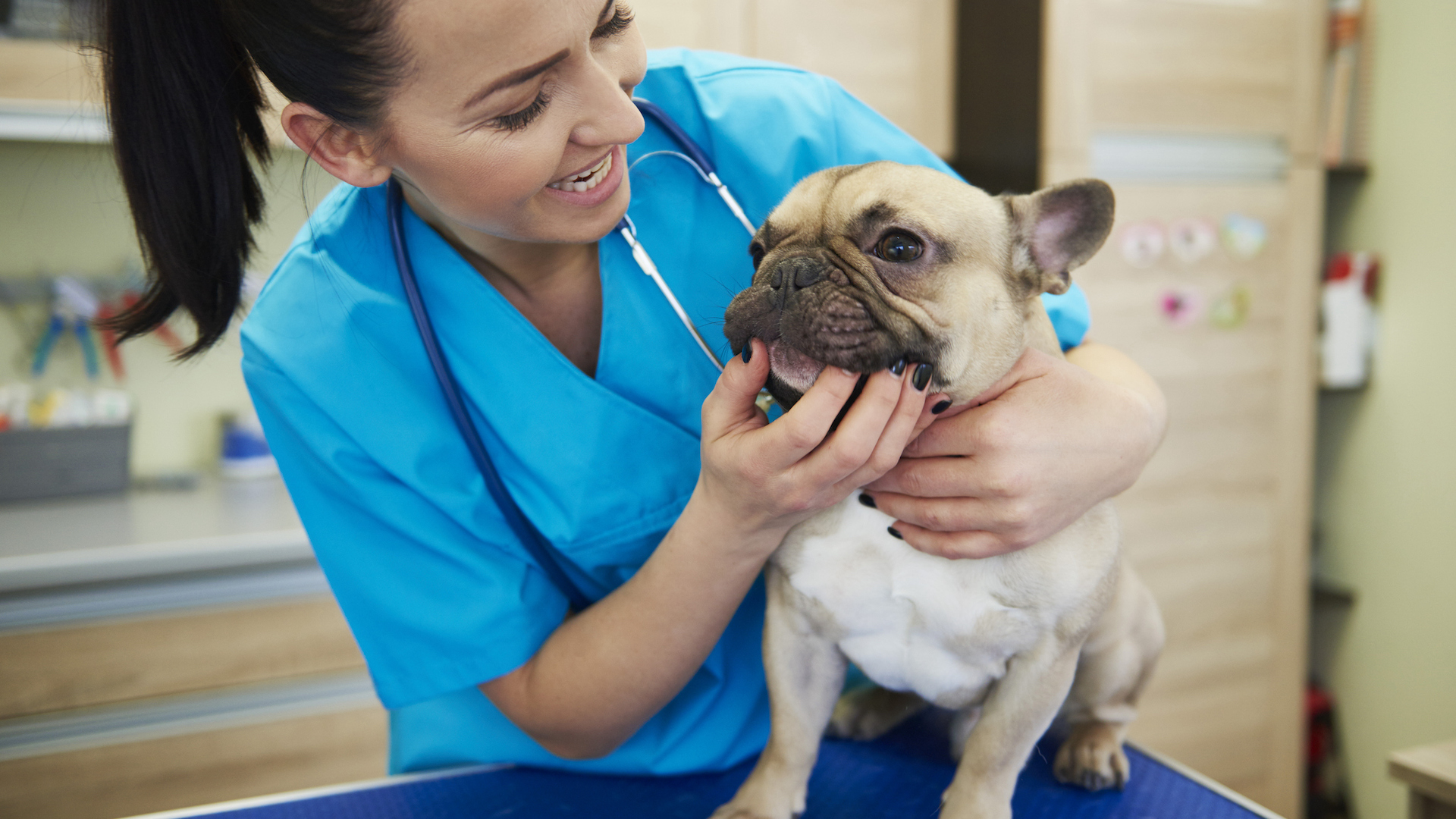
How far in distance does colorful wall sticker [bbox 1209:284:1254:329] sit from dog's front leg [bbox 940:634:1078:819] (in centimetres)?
209

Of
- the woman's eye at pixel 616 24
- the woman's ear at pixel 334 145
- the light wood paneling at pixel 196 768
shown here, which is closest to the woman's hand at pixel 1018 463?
the woman's eye at pixel 616 24

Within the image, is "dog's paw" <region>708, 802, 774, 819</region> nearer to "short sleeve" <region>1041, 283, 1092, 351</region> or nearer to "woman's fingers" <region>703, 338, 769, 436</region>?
"woman's fingers" <region>703, 338, 769, 436</region>

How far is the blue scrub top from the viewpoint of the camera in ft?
3.36

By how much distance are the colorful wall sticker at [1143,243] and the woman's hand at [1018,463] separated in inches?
68.4

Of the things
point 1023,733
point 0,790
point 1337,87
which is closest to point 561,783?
point 1023,733

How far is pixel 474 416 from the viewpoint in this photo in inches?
42.2

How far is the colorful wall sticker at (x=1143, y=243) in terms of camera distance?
254 cm

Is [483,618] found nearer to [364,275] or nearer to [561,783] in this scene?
[561,783]

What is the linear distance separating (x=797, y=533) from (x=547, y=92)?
506 mm

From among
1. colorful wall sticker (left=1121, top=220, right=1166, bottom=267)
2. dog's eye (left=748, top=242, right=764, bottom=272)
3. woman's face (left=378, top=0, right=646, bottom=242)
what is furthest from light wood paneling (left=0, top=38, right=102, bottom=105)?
colorful wall sticker (left=1121, top=220, right=1166, bottom=267)

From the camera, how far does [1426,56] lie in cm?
259

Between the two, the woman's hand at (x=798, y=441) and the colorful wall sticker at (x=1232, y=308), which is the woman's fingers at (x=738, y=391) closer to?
the woman's hand at (x=798, y=441)

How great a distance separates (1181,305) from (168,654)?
8.76ft

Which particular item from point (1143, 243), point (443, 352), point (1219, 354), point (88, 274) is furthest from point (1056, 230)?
point (88, 274)
